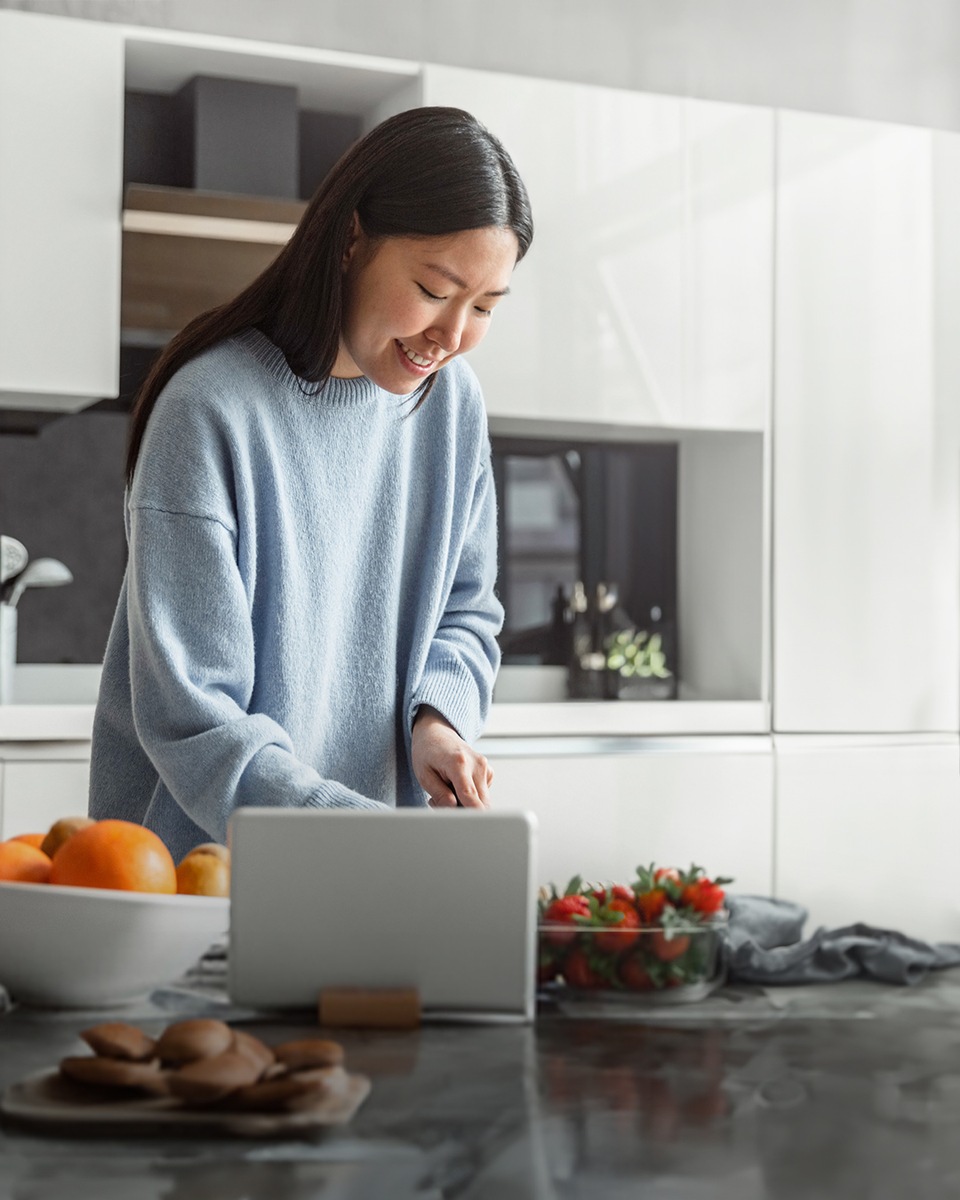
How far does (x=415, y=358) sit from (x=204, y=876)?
60cm

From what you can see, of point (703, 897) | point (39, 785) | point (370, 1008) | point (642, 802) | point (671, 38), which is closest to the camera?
point (370, 1008)

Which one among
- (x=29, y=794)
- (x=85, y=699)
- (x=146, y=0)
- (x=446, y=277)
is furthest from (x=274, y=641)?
(x=146, y=0)

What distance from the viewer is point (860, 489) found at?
3.06 metres

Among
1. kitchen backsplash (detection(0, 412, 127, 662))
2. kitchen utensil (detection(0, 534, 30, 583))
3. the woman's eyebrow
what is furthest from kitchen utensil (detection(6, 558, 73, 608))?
the woman's eyebrow

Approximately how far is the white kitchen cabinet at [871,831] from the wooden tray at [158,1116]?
2.47 meters

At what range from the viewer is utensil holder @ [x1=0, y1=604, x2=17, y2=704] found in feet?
8.35

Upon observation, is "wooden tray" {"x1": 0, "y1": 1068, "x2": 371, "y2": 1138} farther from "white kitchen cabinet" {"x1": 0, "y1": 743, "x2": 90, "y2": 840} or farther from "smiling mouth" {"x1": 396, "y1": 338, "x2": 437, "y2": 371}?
"white kitchen cabinet" {"x1": 0, "y1": 743, "x2": 90, "y2": 840}

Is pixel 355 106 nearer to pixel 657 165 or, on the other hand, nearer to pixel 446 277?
pixel 657 165

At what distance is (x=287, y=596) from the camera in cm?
128

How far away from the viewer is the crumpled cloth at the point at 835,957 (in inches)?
32.3

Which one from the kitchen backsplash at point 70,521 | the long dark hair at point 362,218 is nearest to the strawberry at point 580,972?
the long dark hair at point 362,218

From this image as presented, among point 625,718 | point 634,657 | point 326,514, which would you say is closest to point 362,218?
point 326,514

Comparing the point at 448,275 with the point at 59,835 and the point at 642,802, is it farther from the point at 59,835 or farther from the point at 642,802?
the point at 642,802

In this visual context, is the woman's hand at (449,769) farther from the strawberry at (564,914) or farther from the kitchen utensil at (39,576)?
the kitchen utensil at (39,576)
